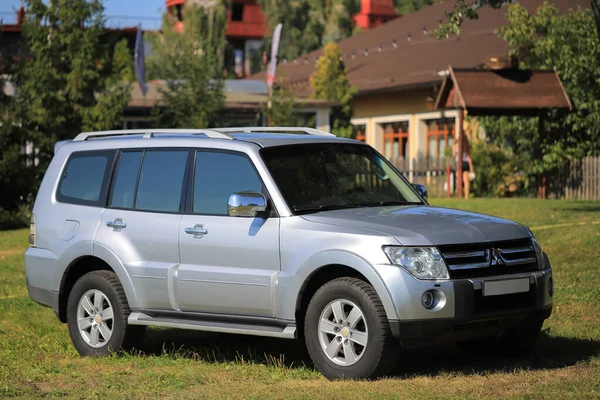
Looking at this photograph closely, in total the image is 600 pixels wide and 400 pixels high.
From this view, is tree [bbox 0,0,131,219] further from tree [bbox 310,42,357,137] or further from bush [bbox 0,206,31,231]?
tree [bbox 310,42,357,137]

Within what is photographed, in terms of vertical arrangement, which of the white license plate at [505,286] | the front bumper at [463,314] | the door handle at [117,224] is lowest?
the front bumper at [463,314]

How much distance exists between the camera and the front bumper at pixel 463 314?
8.01m

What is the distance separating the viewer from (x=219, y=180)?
9453 millimetres

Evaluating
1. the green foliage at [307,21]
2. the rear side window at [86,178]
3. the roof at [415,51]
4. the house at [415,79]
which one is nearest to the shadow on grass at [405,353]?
the rear side window at [86,178]

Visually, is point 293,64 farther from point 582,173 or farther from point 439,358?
point 439,358

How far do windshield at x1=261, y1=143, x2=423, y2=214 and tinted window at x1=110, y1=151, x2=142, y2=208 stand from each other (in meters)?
1.40

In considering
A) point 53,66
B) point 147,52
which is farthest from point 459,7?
point 147,52

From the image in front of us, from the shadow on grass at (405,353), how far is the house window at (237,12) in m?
87.7

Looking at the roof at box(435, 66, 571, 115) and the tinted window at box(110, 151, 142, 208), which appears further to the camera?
the roof at box(435, 66, 571, 115)

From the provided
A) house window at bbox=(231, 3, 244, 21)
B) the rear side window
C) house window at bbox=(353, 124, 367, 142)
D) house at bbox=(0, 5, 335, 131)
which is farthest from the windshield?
house window at bbox=(231, 3, 244, 21)

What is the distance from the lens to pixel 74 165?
10.7 metres

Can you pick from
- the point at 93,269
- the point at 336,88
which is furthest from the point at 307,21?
the point at 93,269

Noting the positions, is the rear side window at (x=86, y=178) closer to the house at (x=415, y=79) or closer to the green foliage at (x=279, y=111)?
the house at (x=415, y=79)

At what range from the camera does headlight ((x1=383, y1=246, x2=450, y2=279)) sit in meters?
8.05
